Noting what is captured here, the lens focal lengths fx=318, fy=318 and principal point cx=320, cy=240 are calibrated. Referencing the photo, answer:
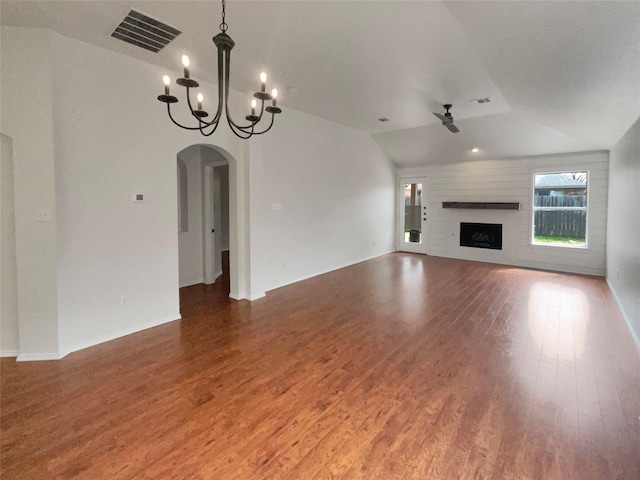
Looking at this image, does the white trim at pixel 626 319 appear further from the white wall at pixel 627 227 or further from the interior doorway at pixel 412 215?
the interior doorway at pixel 412 215

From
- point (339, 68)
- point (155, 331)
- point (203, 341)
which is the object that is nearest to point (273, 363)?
point (203, 341)

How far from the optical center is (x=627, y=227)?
4.00 meters

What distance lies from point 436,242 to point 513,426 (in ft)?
22.4

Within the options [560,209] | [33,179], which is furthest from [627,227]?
[33,179]

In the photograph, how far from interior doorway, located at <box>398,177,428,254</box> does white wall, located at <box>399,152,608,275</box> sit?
6.9 inches

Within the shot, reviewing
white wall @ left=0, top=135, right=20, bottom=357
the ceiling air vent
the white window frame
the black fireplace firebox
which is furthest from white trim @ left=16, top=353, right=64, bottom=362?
the white window frame

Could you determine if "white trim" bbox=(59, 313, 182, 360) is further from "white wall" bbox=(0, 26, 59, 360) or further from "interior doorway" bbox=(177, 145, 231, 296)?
"interior doorway" bbox=(177, 145, 231, 296)

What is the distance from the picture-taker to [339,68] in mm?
3709

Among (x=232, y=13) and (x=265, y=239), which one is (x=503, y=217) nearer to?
(x=265, y=239)

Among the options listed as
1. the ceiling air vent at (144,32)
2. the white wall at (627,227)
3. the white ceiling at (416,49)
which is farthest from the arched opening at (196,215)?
the white wall at (627,227)

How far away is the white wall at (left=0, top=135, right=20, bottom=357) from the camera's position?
2930mm

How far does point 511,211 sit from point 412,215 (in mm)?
2481

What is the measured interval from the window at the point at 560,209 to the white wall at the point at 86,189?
7.16m

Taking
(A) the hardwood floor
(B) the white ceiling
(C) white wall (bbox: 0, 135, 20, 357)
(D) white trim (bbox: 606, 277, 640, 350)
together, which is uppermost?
(B) the white ceiling
